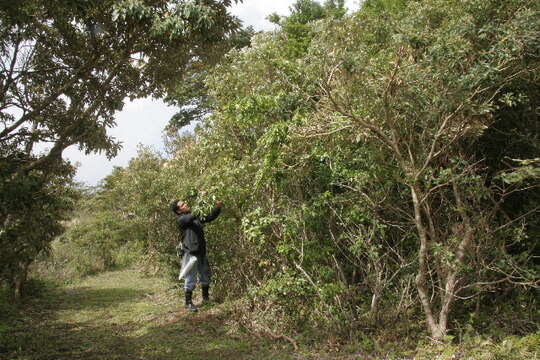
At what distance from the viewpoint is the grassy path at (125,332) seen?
17.1 feet

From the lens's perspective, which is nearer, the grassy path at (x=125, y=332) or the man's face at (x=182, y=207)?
the grassy path at (x=125, y=332)

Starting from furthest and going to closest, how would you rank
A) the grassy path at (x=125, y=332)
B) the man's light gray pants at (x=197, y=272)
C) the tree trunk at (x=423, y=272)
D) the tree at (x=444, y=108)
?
the man's light gray pants at (x=197, y=272), the grassy path at (x=125, y=332), the tree trunk at (x=423, y=272), the tree at (x=444, y=108)

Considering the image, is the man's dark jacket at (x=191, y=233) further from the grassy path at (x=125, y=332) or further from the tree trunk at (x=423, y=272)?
the tree trunk at (x=423, y=272)

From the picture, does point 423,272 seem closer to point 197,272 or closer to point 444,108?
point 444,108

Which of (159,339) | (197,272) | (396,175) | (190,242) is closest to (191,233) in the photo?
(190,242)

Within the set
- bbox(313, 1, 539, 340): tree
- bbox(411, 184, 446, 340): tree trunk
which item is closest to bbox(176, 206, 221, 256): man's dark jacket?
bbox(313, 1, 539, 340): tree

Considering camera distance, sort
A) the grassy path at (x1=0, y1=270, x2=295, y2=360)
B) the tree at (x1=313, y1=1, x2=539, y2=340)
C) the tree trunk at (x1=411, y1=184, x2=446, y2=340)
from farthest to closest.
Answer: the grassy path at (x1=0, y1=270, x2=295, y2=360)
the tree trunk at (x1=411, y1=184, x2=446, y2=340)
the tree at (x1=313, y1=1, x2=539, y2=340)

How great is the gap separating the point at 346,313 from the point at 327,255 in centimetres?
78

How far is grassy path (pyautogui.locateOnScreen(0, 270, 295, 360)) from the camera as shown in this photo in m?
5.20

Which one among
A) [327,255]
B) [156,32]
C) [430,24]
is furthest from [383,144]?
[156,32]

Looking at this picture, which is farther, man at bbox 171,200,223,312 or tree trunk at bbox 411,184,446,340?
man at bbox 171,200,223,312

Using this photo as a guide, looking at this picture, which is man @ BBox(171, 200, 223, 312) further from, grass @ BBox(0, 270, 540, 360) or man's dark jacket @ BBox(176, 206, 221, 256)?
grass @ BBox(0, 270, 540, 360)

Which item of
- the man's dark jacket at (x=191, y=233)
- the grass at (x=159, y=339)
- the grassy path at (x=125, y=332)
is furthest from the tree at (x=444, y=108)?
the man's dark jacket at (x=191, y=233)

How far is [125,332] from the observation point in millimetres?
6531
